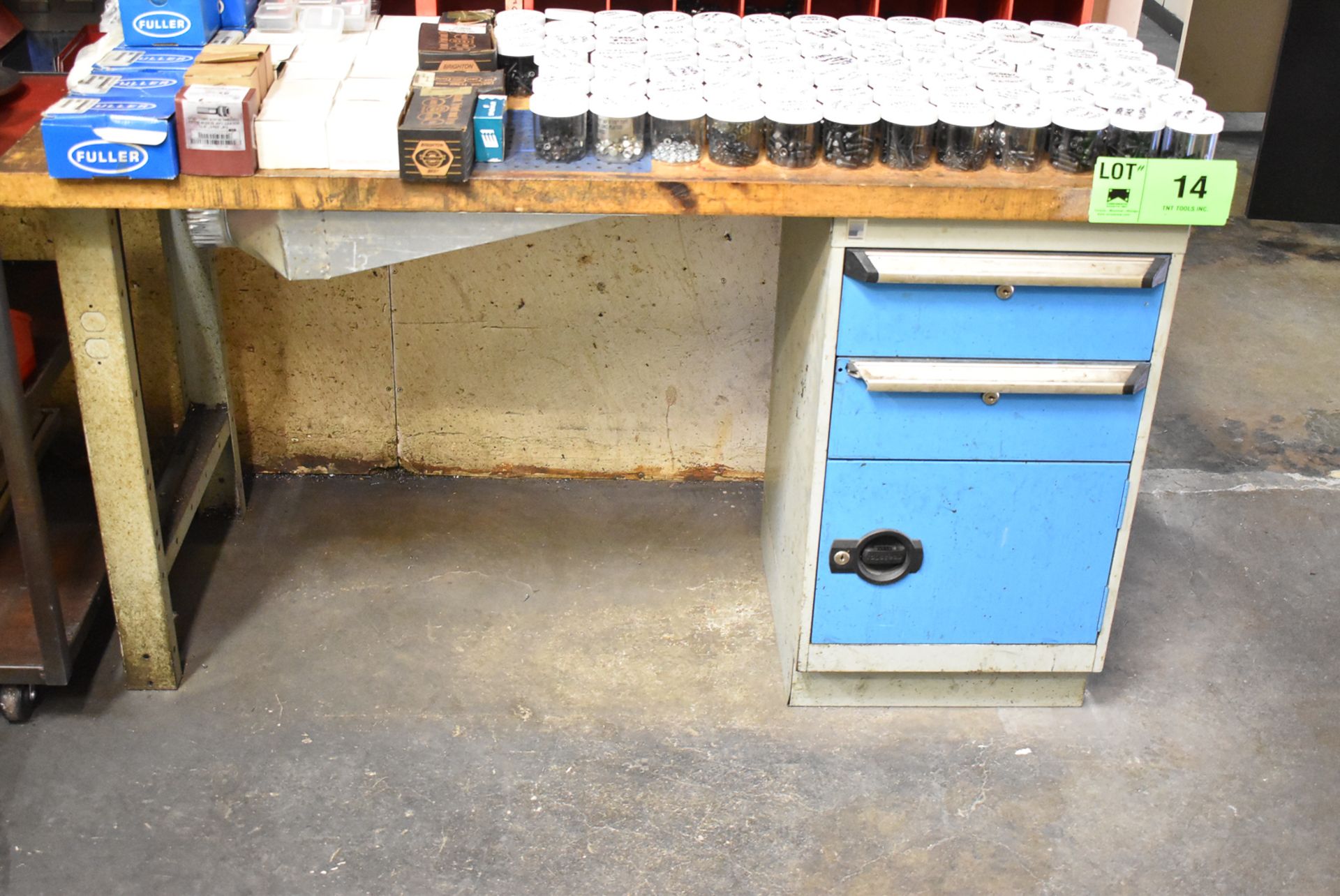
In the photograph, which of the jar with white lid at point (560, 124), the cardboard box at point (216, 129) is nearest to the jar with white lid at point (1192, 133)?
the jar with white lid at point (560, 124)

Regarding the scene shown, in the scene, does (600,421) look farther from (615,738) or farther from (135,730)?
(135,730)

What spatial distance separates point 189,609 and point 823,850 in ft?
4.38

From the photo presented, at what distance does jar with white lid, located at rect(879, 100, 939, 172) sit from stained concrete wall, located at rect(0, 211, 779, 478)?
2.61 feet

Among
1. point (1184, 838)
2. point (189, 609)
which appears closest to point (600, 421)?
point (189, 609)

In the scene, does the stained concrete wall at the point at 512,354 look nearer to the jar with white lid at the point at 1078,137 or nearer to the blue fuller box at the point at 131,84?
the blue fuller box at the point at 131,84

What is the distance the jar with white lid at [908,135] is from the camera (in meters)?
1.97

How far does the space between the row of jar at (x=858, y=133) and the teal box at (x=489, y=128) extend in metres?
0.06

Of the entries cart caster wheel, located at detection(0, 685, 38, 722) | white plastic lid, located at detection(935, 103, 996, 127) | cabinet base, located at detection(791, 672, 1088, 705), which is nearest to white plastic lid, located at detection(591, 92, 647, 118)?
white plastic lid, located at detection(935, 103, 996, 127)

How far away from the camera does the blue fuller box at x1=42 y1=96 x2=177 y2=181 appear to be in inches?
72.5

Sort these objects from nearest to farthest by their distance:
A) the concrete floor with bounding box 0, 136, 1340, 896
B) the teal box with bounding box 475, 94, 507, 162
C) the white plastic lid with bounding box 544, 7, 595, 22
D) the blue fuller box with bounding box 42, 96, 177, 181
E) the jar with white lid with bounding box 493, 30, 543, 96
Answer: the blue fuller box with bounding box 42, 96, 177, 181 < the teal box with bounding box 475, 94, 507, 162 < the concrete floor with bounding box 0, 136, 1340, 896 < the jar with white lid with bounding box 493, 30, 543, 96 < the white plastic lid with bounding box 544, 7, 595, 22

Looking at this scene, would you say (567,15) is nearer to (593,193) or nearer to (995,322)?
(593,193)

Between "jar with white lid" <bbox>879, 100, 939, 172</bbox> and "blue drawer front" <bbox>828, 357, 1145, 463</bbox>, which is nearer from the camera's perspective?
"jar with white lid" <bbox>879, 100, 939, 172</bbox>

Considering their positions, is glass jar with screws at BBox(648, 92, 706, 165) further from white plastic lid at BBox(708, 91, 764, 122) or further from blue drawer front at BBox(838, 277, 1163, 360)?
blue drawer front at BBox(838, 277, 1163, 360)

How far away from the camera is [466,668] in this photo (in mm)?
2475
